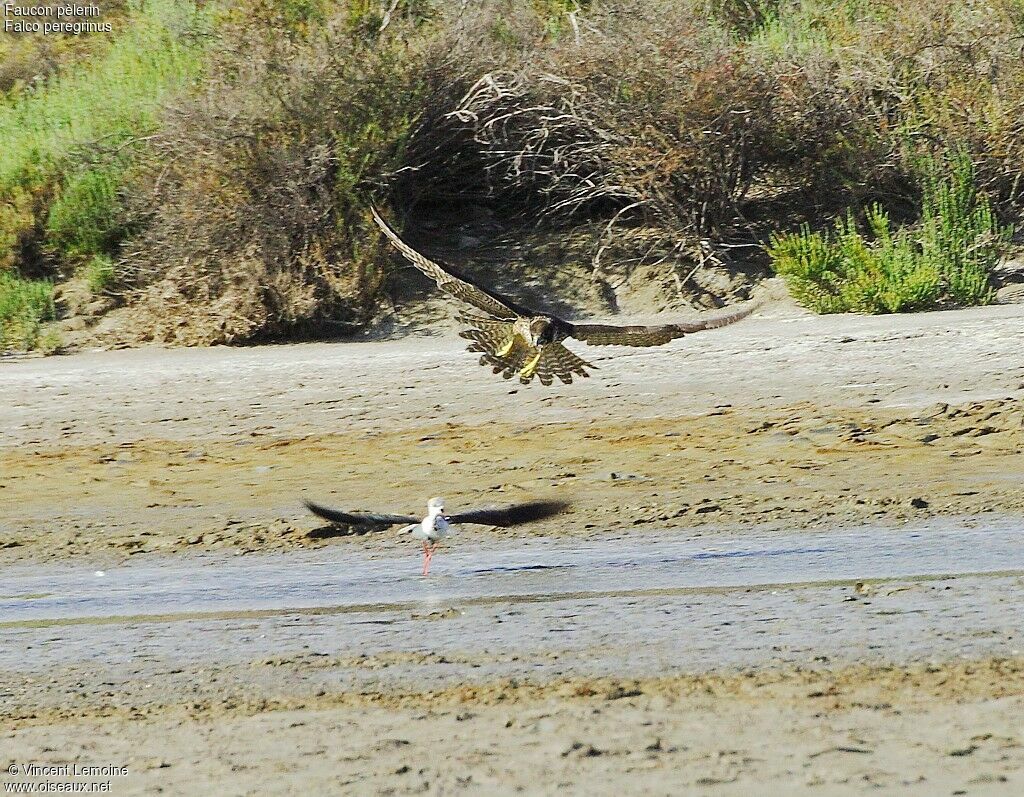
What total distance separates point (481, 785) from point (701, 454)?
16.8 ft

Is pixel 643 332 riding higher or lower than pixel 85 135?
lower

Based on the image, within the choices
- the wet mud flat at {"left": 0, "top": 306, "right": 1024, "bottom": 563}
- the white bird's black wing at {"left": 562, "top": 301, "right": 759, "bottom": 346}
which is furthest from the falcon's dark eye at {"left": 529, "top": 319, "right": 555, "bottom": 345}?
the wet mud flat at {"left": 0, "top": 306, "right": 1024, "bottom": 563}

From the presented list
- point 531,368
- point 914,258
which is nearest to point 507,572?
point 531,368

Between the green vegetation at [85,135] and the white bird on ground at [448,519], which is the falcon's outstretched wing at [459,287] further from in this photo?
the green vegetation at [85,135]

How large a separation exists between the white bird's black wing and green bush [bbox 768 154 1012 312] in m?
4.25

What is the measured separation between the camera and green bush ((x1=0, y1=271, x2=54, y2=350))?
41.7ft

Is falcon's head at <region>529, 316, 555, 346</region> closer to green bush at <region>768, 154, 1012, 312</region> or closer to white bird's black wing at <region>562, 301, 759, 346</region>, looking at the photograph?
white bird's black wing at <region>562, 301, 759, 346</region>

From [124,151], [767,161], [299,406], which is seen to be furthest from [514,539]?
[124,151]

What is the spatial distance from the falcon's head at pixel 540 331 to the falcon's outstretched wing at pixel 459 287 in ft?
0.35

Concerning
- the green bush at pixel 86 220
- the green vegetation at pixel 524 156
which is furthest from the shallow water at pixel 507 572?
the green bush at pixel 86 220

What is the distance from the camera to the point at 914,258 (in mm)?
12172

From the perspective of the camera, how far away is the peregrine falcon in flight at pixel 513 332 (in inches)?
320

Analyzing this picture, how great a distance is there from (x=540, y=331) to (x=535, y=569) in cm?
128

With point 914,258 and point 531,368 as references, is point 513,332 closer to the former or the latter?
point 531,368
